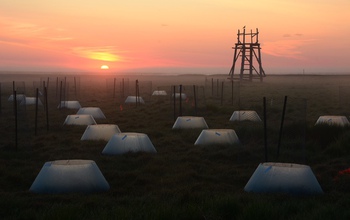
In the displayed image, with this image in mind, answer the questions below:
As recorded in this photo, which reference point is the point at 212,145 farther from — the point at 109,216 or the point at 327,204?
the point at 109,216

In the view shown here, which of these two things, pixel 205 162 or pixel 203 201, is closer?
pixel 203 201

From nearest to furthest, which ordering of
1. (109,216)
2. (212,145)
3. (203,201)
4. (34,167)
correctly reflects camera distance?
1. (109,216)
2. (203,201)
3. (34,167)
4. (212,145)

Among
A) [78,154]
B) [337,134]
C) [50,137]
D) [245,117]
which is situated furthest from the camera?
[245,117]

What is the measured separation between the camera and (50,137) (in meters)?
16.3

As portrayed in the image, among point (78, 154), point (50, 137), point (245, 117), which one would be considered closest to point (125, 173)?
point (78, 154)

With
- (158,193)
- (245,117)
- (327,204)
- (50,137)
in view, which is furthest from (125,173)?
(245,117)

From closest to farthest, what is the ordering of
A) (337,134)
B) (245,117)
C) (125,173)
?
(125,173), (337,134), (245,117)

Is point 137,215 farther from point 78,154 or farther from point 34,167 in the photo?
point 78,154

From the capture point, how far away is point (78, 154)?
13.1 metres

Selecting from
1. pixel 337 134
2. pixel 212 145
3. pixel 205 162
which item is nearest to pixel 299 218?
pixel 205 162

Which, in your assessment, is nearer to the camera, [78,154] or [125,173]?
[125,173]

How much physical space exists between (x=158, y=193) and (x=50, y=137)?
27.7 ft

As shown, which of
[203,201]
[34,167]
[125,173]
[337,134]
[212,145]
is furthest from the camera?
[337,134]

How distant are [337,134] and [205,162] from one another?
15.5 ft
